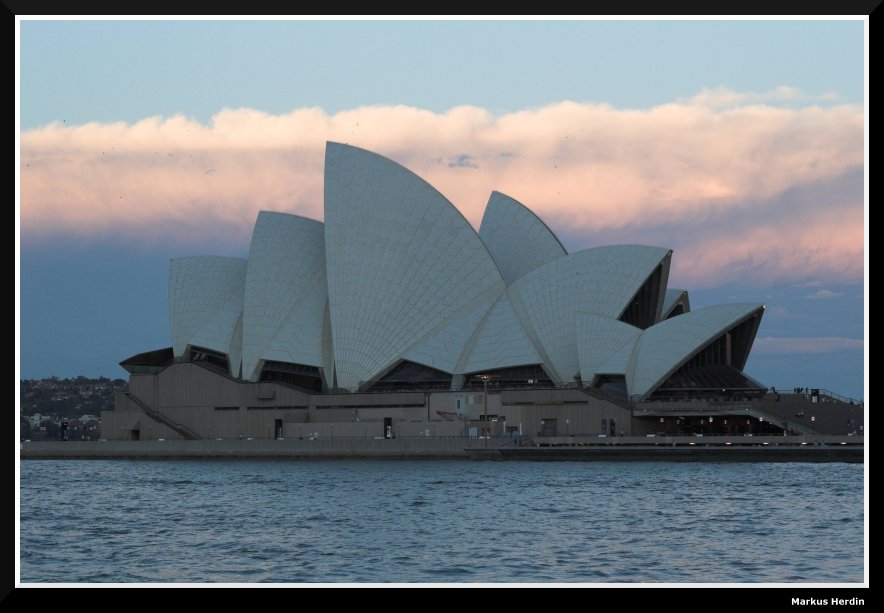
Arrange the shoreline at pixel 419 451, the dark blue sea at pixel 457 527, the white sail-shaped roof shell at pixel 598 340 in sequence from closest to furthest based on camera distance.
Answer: the dark blue sea at pixel 457 527
the shoreline at pixel 419 451
the white sail-shaped roof shell at pixel 598 340

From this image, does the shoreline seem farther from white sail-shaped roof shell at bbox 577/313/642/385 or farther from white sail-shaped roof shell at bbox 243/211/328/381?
white sail-shaped roof shell at bbox 243/211/328/381

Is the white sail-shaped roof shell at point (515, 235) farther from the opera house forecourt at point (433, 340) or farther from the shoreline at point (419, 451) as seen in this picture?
the shoreline at point (419, 451)

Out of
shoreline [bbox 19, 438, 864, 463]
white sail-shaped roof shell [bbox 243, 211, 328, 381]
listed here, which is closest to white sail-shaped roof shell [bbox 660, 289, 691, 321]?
shoreline [bbox 19, 438, 864, 463]

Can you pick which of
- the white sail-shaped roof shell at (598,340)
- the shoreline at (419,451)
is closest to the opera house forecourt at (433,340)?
the white sail-shaped roof shell at (598,340)

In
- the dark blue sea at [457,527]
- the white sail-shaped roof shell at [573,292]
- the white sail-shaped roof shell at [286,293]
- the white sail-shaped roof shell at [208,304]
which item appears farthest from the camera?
the white sail-shaped roof shell at [208,304]

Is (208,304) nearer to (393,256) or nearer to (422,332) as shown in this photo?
(393,256)

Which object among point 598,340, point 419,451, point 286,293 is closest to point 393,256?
point 286,293
